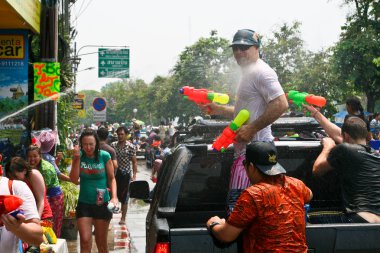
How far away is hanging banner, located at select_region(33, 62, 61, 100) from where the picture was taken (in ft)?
38.0

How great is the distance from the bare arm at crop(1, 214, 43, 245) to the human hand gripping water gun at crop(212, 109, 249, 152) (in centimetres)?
148

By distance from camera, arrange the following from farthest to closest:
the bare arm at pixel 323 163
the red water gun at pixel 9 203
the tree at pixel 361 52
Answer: the tree at pixel 361 52 → the bare arm at pixel 323 163 → the red water gun at pixel 9 203

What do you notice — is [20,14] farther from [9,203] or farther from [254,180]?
[9,203]

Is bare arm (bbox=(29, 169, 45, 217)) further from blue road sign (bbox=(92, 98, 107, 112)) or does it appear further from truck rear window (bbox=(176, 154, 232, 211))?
blue road sign (bbox=(92, 98, 107, 112))

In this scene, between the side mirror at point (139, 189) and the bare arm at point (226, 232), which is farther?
the side mirror at point (139, 189)

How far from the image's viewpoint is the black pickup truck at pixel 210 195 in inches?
154

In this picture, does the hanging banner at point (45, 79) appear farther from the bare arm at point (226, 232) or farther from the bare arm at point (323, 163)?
the bare arm at point (226, 232)

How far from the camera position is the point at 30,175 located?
6328 millimetres

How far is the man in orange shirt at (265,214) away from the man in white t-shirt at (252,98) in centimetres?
89

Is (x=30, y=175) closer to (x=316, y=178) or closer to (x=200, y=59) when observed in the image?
(x=316, y=178)

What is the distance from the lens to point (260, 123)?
461cm

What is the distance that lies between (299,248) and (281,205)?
0.85 ft

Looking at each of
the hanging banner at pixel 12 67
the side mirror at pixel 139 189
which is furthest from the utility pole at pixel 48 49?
the side mirror at pixel 139 189

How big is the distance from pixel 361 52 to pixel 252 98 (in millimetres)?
31569
